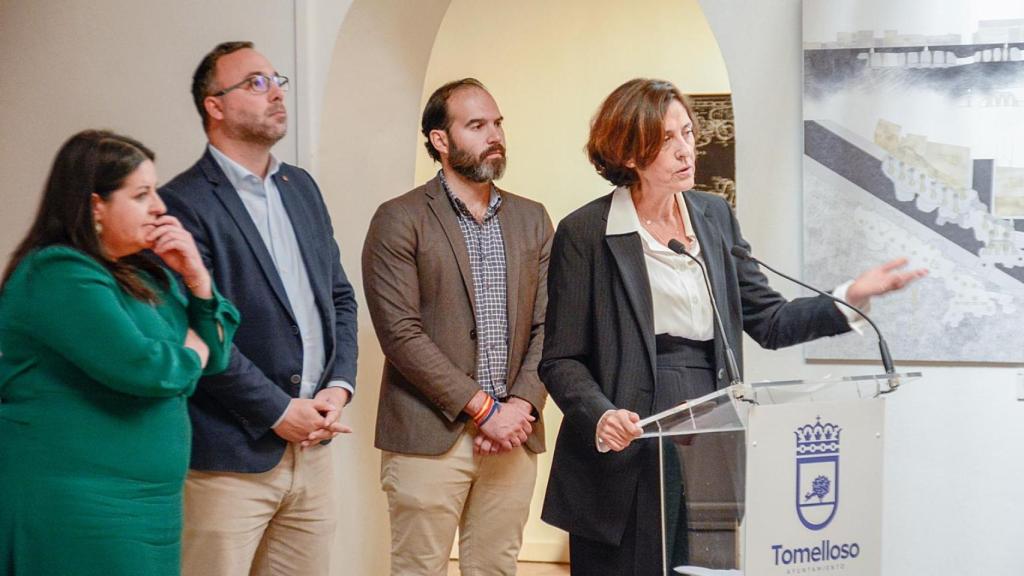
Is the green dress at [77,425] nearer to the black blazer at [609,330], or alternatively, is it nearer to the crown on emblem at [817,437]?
the black blazer at [609,330]

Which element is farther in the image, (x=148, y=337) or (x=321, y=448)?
(x=321, y=448)

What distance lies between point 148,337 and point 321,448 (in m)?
0.78

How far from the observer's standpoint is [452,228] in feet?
11.4

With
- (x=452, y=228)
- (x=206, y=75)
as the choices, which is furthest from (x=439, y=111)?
(x=206, y=75)

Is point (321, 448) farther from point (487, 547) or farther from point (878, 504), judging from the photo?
point (878, 504)

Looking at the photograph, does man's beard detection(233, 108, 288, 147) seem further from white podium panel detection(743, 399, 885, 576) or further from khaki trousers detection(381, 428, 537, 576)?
white podium panel detection(743, 399, 885, 576)

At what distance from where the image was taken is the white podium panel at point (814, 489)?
6.83 feet

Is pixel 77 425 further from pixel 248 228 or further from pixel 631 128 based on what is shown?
pixel 631 128

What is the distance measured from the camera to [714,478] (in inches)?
86.2

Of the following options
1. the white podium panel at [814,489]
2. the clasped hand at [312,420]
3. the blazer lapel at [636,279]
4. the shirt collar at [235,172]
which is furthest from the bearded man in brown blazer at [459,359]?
the white podium panel at [814,489]

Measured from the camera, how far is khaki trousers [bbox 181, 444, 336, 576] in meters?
2.91

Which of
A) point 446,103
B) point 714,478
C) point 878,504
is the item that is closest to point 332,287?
point 446,103

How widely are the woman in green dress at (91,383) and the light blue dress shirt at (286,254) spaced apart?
523mm

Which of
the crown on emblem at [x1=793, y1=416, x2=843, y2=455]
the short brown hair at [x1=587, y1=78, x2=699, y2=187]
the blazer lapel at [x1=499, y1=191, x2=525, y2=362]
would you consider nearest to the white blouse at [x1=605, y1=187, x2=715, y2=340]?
the short brown hair at [x1=587, y1=78, x2=699, y2=187]
